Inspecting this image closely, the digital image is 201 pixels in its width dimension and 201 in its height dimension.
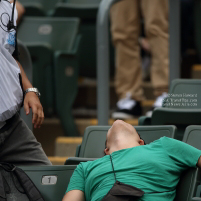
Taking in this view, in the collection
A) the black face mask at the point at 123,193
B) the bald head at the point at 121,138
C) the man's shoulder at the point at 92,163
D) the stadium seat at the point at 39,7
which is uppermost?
the stadium seat at the point at 39,7

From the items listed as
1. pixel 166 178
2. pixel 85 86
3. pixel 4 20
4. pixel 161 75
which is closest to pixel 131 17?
pixel 161 75

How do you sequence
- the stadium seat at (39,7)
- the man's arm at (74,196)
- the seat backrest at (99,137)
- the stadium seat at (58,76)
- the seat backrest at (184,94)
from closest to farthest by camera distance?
the man's arm at (74,196) → the seat backrest at (99,137) → the seat backrest at (184,94) → the stadium seat at (58,76) → the stadium seat at (39,7)

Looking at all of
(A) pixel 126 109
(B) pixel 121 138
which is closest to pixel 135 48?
(A) pixel 126 109

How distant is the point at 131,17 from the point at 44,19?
84 cm

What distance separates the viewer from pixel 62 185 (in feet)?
8.70

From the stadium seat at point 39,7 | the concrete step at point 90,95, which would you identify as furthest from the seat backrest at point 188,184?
the stadium seat at point 39,7

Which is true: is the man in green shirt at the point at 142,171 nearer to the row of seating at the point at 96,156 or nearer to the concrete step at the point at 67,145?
the row of seating at the point at 96,156

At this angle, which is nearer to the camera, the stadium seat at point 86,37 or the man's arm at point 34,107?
the man's arm at point 34,107

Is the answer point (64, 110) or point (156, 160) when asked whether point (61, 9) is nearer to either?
point (64, 110)

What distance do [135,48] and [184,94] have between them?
1.31 m

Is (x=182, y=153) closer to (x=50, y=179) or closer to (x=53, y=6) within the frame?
(x=50, y=179)

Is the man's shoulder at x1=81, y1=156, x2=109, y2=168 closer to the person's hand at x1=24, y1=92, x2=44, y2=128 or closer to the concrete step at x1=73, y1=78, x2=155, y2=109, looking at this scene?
the person's hand at x1=24, y1=92, x2=44, y2=128

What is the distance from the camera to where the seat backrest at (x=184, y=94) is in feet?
10.6

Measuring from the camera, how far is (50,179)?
2.64 meters
